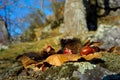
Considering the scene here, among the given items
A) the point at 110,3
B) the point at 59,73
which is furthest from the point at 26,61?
the point at 110,3

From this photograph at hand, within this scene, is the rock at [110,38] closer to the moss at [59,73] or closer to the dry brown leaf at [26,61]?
the dry brown leaf at [26,61]

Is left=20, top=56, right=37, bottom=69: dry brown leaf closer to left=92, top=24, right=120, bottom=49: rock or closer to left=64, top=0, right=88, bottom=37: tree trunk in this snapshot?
left=92, top=24, right=120, bottom=49: rock

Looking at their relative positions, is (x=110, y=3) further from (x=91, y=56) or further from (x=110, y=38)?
(x=91, y=56)

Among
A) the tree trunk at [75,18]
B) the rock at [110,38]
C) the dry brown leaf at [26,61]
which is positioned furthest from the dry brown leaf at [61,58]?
the tree trunk at [75,18]

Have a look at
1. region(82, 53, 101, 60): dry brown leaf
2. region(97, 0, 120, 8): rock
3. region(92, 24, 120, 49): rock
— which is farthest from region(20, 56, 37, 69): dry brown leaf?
region(97, 0, 120, 8): rock

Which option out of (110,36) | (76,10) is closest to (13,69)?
(110,36)

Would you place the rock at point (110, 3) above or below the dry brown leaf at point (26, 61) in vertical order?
below

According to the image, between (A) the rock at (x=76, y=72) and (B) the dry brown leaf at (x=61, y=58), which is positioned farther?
(B) the dry brown leaf at (x=61, y=58)

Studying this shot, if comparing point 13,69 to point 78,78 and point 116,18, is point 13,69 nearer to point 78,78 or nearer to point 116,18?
point 78,78
